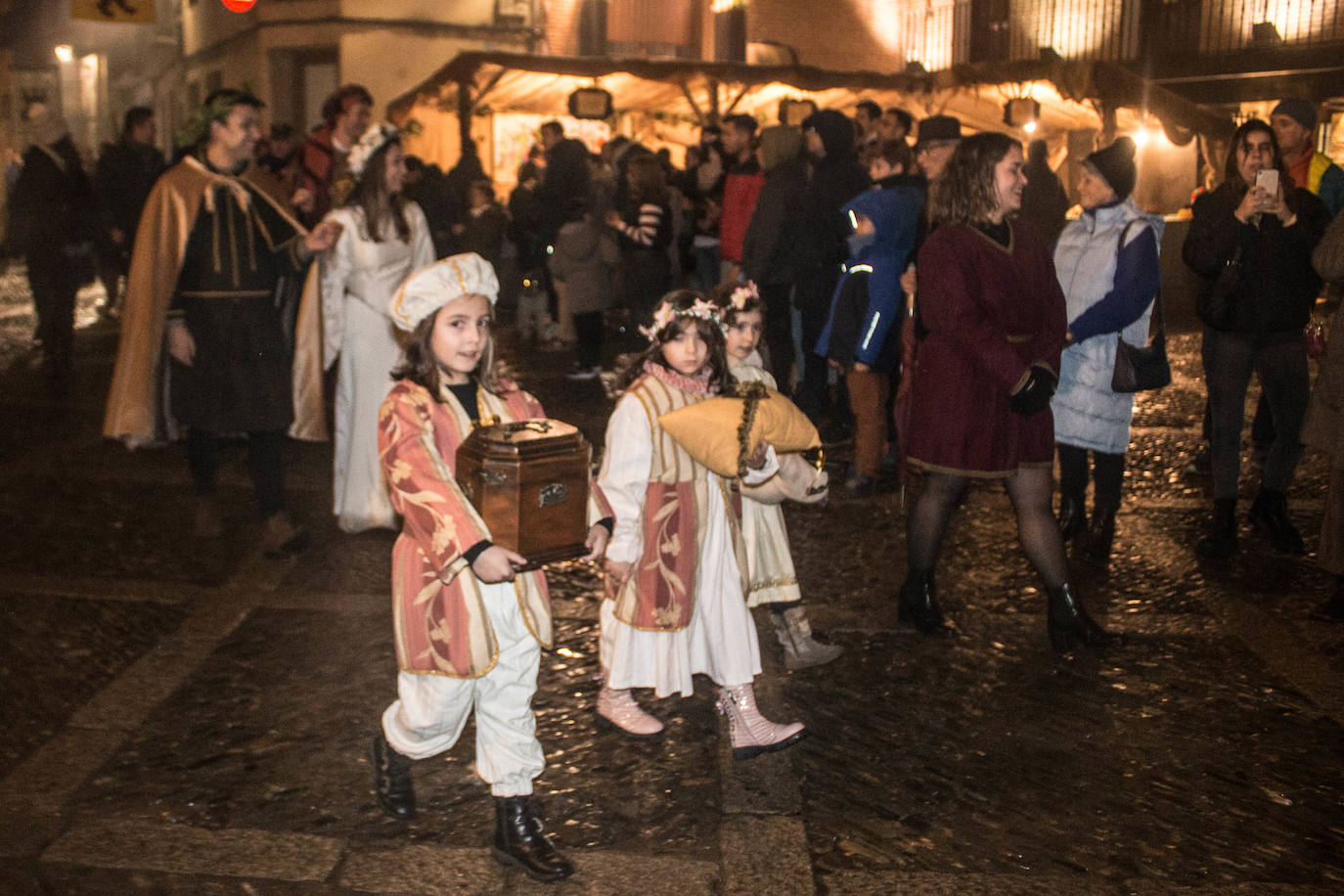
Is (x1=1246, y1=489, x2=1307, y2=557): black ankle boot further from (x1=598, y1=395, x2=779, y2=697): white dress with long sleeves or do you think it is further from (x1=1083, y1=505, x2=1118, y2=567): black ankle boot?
(x1=598, y1=395, x2=779, y2=697): white dress with long sleeves

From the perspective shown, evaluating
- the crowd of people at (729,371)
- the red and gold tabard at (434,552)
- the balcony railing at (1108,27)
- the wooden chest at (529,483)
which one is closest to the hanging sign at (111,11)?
the crowd of people at (729,371)

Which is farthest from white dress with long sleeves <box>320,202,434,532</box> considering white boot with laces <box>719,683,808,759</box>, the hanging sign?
the hanging sign

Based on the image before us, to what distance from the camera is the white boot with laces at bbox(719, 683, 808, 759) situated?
4.03 metres

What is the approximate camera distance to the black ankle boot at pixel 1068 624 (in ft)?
16.1

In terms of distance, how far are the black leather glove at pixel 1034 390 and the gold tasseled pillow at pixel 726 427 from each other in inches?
41.1

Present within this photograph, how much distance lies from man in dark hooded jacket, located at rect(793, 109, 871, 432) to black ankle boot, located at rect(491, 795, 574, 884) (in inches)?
200

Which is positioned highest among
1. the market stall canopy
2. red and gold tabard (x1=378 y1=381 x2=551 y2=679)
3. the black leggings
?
the market stall canopy

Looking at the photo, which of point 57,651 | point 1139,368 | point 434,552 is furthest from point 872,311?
point 434,552

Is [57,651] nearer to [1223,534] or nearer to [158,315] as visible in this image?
[158,315]

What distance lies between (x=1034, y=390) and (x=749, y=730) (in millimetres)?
1528

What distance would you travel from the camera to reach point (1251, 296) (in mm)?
6191

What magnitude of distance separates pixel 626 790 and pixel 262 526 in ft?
10.5

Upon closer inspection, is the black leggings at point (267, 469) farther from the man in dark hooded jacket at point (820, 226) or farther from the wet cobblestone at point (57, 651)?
the man in dark hooded jacket at point (820, 226)

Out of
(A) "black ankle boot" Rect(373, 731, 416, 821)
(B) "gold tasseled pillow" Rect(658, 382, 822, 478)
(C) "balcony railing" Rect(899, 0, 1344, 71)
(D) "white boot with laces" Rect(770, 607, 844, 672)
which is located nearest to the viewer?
(A) "black ankle boot" Rect(373, 731, 416, 821)
